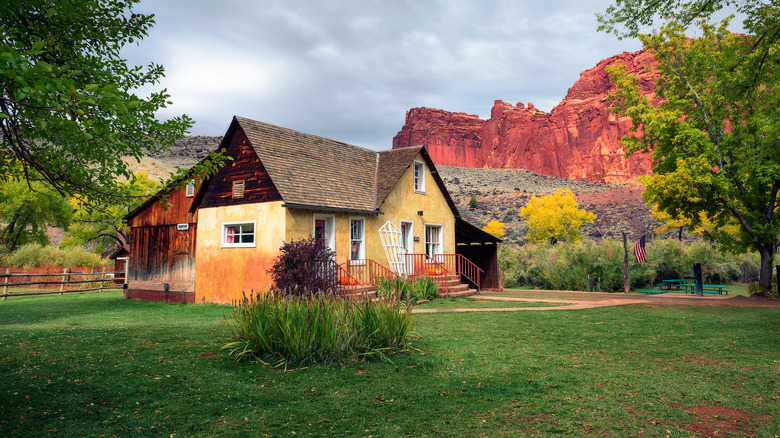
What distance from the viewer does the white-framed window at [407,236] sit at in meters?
19.0

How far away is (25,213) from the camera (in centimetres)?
3147

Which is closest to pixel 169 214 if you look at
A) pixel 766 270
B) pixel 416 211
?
pixel 416 211

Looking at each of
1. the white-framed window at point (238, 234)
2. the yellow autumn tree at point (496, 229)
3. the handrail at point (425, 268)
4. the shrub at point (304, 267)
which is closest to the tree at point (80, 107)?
the shrub at point (304, 267)

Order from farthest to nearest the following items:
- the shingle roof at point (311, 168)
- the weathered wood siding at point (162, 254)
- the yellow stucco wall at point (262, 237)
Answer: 1. the weathered wood siding at point (162, 254)
2. the shingle roof at point (311, 168)
3. the yellow stucco wall at point (262, 237)

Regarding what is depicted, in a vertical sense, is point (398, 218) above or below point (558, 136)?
below

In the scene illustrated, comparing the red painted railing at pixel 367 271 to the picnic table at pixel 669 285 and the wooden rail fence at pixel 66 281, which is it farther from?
the wooden rail fence at pixel 66 281

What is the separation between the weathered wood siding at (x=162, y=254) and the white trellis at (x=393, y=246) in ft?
22.9

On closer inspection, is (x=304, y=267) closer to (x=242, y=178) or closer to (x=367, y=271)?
(x=367, y=271)

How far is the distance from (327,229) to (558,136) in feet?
360

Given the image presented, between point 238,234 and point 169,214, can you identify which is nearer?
point 238,234

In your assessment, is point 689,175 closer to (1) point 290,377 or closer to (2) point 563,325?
(2) point 563,325

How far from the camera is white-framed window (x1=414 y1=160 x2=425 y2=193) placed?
20052mm

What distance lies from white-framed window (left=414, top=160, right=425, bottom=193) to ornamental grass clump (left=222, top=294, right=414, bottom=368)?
12967mm

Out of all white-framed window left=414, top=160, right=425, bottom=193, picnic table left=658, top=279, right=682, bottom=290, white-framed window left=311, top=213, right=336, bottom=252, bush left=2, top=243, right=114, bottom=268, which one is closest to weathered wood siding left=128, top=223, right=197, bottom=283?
white-framed window left=311, top=213, right=336, bottom=252
